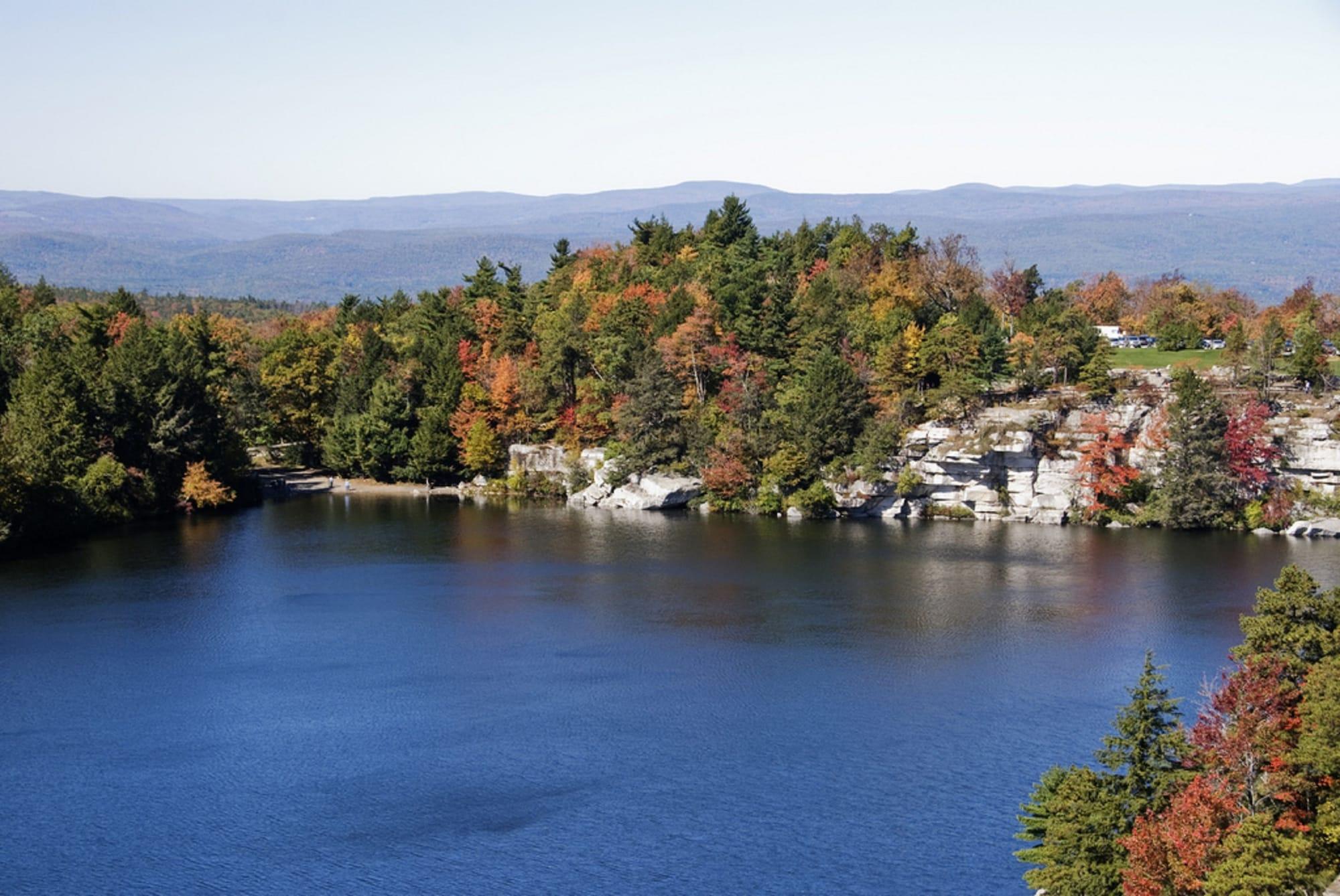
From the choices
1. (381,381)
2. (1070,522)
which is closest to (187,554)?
(381,381)

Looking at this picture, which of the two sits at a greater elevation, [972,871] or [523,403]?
[523,403]

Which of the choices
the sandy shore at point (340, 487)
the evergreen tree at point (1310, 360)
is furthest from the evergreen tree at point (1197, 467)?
the sandy shore at point (340, 487)

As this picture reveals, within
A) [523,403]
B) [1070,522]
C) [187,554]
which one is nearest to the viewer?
[187,554]

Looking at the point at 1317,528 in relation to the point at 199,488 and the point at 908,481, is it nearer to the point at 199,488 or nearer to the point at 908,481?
the point at 908,481

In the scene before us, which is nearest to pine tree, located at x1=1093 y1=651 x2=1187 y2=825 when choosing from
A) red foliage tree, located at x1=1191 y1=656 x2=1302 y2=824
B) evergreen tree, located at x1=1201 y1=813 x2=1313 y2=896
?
red foliage tree, located at x1=1191 y1=656 x2=1302 y2=824

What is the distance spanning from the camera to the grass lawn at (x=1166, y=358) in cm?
7212

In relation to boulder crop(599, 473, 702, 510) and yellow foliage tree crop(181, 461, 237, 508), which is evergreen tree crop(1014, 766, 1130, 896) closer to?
boulder crop(599, 473, 702, 510)

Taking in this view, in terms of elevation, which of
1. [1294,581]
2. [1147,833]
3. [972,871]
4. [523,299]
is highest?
[523,299]

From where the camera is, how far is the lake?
2780 cm

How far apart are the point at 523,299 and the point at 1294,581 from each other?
217ft

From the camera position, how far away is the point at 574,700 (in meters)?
37.4

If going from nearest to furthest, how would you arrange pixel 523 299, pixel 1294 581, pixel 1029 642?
1. pixel 1294 581
2. pixel 1029 642
3. pixel 523 299

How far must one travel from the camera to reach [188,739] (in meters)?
34.2

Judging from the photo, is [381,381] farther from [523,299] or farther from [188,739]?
[188,739]
